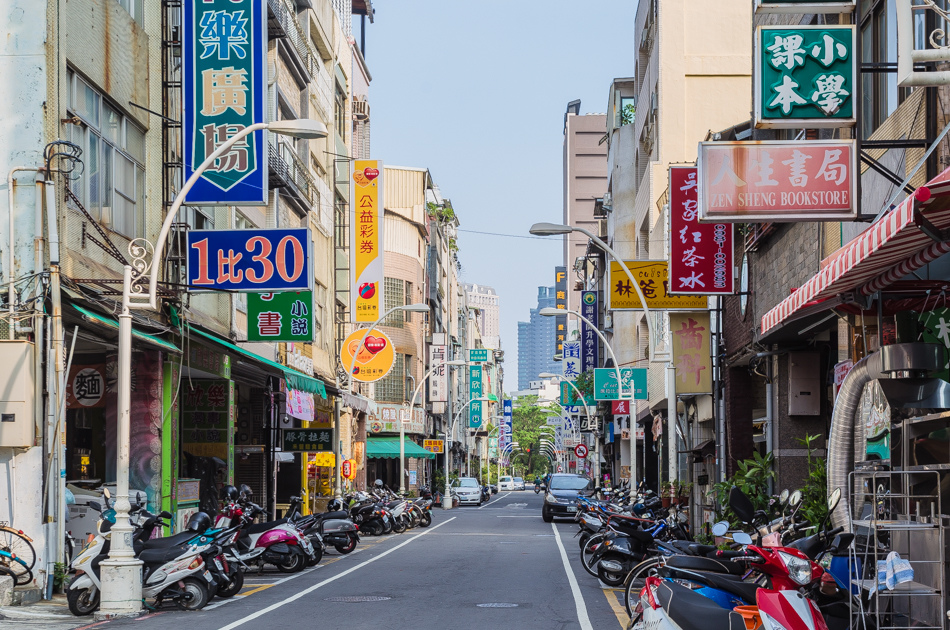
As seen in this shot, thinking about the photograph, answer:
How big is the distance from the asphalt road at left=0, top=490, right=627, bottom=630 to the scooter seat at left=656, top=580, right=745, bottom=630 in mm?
4041

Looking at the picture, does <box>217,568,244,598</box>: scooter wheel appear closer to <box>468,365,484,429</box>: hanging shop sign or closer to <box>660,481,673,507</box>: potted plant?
<box>660,481,673,507</box>: potted plant

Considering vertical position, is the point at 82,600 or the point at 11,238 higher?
the point at 11,238

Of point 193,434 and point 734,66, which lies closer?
point 193,434

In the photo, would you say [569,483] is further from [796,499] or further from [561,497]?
[796,499]

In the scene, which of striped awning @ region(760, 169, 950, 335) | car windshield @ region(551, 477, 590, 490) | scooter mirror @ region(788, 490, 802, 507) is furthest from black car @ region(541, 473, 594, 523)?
scooter mirror @ region(788, 490, 802, 507)

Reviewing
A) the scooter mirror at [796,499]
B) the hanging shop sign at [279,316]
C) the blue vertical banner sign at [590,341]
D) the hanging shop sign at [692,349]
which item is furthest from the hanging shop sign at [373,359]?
the blue vertical banner sign at [590,341]

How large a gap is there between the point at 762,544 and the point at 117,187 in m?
13.6

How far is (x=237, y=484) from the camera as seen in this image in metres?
32.5

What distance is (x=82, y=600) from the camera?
1369cm

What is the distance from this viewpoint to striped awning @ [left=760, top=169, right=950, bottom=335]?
7777 millimetres

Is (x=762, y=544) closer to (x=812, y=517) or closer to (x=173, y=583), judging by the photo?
(x=812, y=517)

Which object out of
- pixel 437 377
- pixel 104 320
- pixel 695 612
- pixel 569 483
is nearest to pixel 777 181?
pixel 695 612

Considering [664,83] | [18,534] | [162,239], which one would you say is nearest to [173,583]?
[18,534]

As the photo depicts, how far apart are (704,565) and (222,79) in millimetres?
14055
